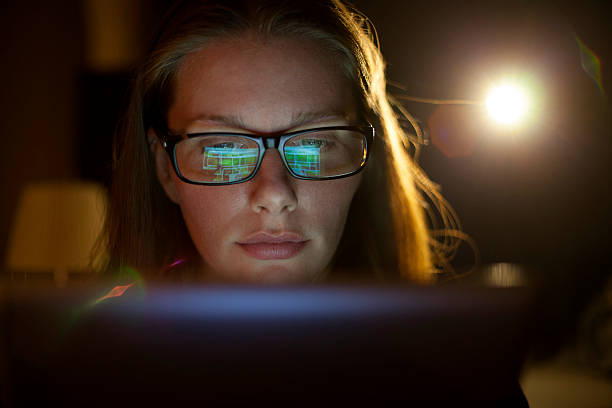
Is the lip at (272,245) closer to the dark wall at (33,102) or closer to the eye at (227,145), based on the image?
the eye at (227,145)

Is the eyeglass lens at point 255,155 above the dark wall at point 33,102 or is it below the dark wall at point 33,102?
below

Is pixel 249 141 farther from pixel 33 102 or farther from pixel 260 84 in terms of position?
pixel 33 102

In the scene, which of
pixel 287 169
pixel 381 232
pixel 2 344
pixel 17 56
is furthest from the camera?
pixel 17 56

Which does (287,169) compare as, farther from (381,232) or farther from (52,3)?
(52,3)

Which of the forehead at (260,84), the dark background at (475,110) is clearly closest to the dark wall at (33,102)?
the dark background at (475,110)

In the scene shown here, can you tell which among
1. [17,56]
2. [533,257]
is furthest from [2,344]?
[17,56]

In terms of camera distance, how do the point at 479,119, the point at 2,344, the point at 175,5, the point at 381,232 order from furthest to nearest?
the point at 479,119
the point at 381,232
the point at 175,5
the point at 2,344

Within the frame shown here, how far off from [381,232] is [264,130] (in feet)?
1.49

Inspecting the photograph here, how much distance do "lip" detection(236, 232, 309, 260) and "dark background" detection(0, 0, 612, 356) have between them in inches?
20.7

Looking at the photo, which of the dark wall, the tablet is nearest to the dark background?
the dark wall

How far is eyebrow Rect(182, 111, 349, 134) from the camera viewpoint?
0.73m

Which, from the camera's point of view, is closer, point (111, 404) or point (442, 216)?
point (111, 404)

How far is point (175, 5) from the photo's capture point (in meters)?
0.88

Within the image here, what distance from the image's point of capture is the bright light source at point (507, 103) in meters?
1.33
